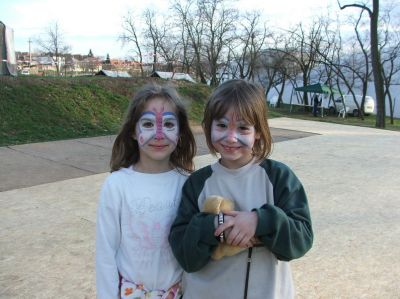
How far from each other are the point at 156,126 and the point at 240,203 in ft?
1.50

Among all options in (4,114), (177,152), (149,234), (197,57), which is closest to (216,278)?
(149,234)

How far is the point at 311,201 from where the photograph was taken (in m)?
4.93

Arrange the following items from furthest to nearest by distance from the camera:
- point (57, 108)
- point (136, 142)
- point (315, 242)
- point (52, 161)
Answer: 1. point (57, 108)
2. point (52, 161)
3. point (315, 242)
4. point (136, 142)

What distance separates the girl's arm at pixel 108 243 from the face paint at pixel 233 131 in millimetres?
457

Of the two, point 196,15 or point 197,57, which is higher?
point 196,15

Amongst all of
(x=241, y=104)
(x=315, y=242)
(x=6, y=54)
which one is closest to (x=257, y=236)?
(x=241, y=104)

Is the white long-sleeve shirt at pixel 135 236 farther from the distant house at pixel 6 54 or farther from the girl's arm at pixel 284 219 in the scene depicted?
the distant house at pixel 6 54

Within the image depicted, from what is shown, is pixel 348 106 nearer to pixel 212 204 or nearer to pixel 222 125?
pixel 222 125

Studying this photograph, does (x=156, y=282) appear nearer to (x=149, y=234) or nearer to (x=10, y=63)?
(x=149, y=234)

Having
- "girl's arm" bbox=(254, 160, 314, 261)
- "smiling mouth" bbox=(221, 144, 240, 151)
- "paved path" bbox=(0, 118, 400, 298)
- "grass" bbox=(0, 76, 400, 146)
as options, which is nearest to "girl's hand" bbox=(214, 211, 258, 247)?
"girl's arm" bbox=(254, 160, 314, 261)

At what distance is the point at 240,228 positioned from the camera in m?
1.37

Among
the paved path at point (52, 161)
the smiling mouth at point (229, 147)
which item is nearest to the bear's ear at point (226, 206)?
the smiling mouth at point (229, 147)

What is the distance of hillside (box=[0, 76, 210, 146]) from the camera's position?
8.84 metres

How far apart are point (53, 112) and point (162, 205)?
895cm
